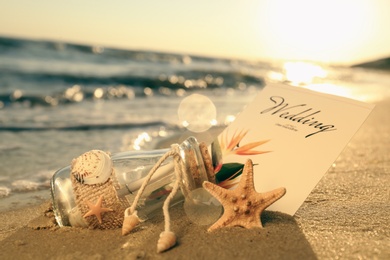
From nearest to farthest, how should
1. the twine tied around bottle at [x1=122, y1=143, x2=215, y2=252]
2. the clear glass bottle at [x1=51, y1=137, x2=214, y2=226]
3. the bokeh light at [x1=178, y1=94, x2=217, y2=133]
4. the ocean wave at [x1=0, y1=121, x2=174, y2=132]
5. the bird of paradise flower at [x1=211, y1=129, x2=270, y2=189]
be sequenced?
the twine tied around bottle at [x1=122, y1=143, x2=215, y2=252] → the clear glass bottle at [x1=51, y1=137, x2=214, y2=226] → the bird of paradise flower at [x1=211, y1=129, x2=270, y2=189] → the ocean wave at [x1=0, y1=121, x2=174, y2=132] → the bokeh light at [x1=178, y1=94, x2=217, y2=133]

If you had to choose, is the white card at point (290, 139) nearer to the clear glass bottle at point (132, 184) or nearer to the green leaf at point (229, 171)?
the green leaf at point (229, 171)

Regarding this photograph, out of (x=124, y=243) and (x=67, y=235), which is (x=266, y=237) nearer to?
(x=124, y=243)

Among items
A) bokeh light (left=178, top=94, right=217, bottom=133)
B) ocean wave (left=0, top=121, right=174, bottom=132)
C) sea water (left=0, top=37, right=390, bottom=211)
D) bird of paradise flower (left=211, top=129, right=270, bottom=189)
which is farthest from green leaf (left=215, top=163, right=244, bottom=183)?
ocean wave (left=0, top=121, right=174, bottom=132)

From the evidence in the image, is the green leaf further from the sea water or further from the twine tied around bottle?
the sea water

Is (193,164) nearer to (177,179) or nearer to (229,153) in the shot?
(177,179)

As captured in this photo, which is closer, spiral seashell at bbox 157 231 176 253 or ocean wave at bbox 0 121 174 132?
spiral seashell at bbox 157 231 176 253


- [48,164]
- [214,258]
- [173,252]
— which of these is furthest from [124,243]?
[48,164]

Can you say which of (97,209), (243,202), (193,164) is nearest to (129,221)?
(97,209)

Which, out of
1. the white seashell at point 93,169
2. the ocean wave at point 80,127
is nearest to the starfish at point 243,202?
the white seashell at point 93,169
